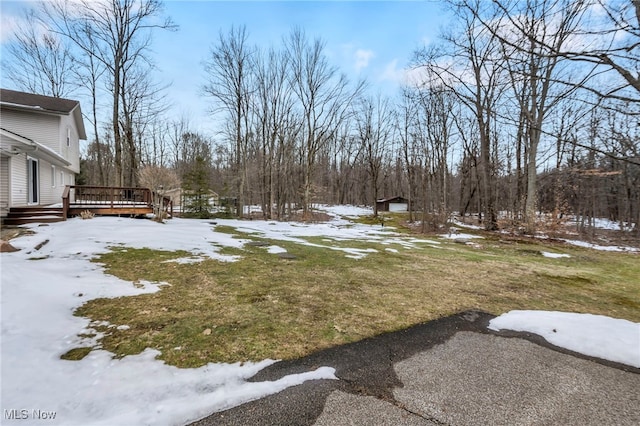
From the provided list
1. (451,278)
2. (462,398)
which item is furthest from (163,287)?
(451,278)

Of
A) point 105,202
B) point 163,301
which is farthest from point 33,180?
point 163,301

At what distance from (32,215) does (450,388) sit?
1364 cm

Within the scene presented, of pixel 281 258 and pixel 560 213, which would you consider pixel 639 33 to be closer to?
pixel 281 258

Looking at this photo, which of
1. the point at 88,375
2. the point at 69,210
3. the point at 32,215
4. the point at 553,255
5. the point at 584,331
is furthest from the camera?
the point at 69,210

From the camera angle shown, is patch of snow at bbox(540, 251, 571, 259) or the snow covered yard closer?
the snow covered yard

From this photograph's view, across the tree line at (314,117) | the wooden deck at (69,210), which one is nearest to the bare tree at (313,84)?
the tree line at (314,117)

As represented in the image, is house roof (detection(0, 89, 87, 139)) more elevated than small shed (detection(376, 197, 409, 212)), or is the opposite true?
house roof (detection(0, 89, 87, 139))

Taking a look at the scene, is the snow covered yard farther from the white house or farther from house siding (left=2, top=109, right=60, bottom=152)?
house siding (left=2, top=109, right=60, bottom=152)

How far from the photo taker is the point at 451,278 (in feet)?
19.0

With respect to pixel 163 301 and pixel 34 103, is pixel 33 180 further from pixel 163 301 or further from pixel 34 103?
pixel 163 301

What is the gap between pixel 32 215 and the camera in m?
9.80

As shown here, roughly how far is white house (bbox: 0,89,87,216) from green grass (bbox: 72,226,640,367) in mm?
7071

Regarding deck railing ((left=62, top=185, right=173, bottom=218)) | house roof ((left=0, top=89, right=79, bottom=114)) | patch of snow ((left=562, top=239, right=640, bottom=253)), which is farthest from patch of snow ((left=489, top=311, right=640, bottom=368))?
house roof ((left=0, top=89, right=79, bottom=114))

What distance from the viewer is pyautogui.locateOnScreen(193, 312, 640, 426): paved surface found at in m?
1.90
